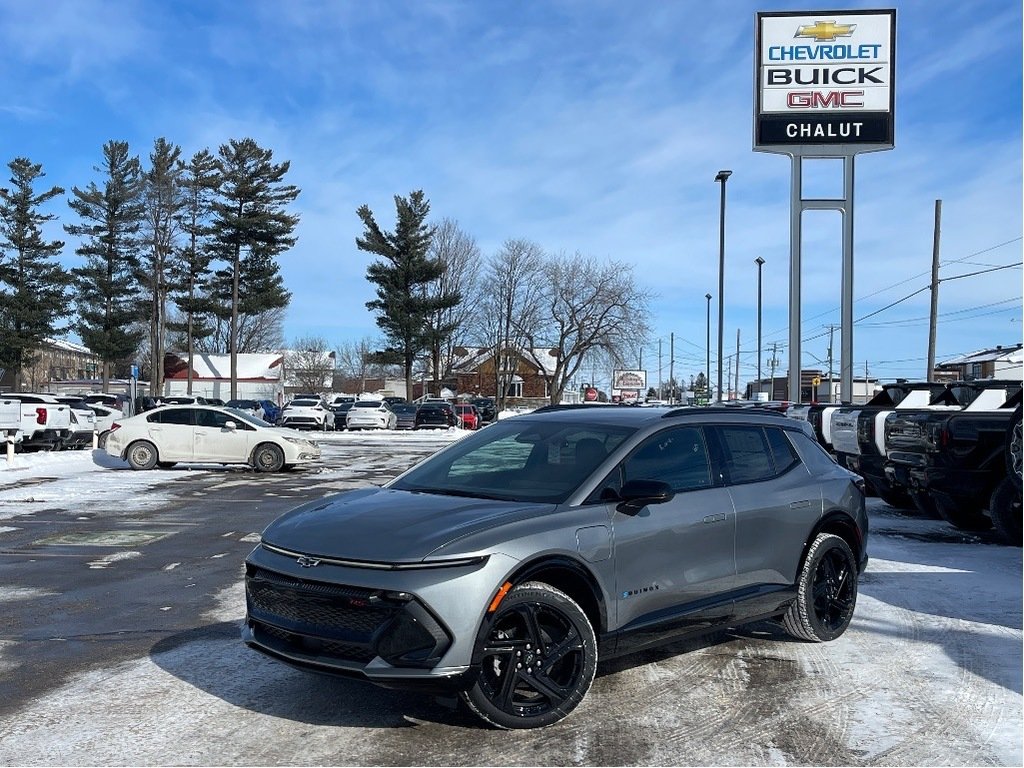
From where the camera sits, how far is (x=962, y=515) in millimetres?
11766

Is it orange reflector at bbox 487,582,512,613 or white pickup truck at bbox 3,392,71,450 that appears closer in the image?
orange reflector at bbox 487,582,512,613

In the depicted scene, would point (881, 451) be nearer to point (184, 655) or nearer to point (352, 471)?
point (184, 655)

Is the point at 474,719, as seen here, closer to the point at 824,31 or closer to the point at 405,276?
the point at 824,31

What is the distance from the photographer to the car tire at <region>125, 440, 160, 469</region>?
20.1 meters

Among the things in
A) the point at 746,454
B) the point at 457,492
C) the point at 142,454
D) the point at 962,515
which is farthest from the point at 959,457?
the point at 142,454

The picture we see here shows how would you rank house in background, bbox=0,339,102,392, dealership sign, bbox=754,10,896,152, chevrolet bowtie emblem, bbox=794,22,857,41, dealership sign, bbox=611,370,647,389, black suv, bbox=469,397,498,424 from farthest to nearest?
house in background, bbox=0,339,102,392 → dealership sign, bbox=611,370,647,389 → black suv, bbox=469,397,498,424 → chevrolet bowtie emblem, bbox=794,22,857,41 → dealership sign, bbox=754,10,896,152

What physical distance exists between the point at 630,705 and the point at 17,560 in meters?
7.14

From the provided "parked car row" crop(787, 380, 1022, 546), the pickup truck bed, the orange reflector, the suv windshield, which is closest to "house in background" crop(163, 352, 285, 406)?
"parked car row" crop(787, 380, 1022, 546)

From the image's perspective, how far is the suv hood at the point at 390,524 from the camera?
4.72 metres

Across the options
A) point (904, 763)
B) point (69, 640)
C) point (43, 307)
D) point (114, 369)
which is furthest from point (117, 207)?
point (904, 763)

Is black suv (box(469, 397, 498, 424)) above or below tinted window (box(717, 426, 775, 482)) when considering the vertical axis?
above

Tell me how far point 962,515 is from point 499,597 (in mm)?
8992

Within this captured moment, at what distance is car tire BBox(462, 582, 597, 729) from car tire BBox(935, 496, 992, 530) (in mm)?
7907

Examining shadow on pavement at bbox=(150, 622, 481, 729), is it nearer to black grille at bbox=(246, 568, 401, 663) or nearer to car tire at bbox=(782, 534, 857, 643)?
black grille at bbox=(246, 568, 401, 663)
